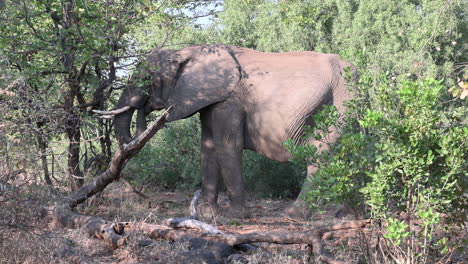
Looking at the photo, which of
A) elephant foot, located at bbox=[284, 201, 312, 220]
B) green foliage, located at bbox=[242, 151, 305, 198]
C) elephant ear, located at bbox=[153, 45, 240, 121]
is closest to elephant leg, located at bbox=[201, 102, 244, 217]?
elephant ear, located at bbox=[153, 45, 240, 121]

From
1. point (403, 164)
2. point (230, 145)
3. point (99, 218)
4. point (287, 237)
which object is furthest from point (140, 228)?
point (230, 145)

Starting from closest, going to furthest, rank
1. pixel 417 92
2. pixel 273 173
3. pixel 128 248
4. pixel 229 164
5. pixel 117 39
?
pixel 417 92, pixel 128 248, pixel 117 39, pixel 229 164, pixel 273 173

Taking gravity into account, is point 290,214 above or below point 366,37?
below

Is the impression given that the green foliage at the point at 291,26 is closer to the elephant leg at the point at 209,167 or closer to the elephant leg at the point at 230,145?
the elephant leg at the point at 209,167

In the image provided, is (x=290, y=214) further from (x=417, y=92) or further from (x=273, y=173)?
(x=417, y=92)

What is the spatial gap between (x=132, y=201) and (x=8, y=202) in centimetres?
426

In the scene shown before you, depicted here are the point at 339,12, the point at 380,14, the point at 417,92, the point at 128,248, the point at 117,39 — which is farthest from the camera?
the point at 339,12

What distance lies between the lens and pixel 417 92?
4793mm

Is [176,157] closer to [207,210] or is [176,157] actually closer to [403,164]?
[207,210]

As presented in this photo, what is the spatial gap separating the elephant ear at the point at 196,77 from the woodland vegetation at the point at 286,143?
0.65 meters

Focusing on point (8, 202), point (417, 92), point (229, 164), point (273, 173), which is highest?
point (417, 92)

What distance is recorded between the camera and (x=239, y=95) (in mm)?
9375

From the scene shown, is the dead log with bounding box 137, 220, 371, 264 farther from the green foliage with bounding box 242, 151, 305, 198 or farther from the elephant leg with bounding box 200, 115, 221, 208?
the green foliage with bounding box 242, 151, 305, 198

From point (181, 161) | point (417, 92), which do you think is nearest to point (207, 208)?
point (181, 161)
